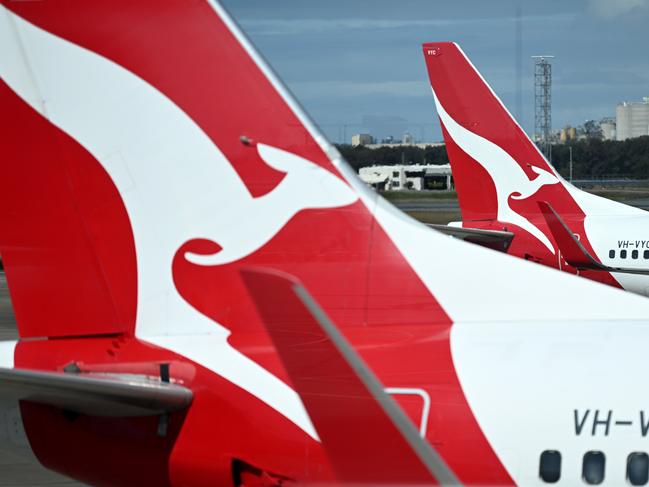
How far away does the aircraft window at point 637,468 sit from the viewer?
5.42 m

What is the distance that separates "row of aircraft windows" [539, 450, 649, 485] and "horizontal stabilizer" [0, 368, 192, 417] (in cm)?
199

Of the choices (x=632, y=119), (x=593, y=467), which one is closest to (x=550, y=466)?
(x=593, y=467)

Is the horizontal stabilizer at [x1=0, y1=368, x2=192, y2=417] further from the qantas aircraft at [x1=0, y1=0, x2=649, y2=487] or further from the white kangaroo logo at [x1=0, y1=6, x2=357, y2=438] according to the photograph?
the white kangaroo logo at [x1=0, y1=6, x2=357, y2=438]

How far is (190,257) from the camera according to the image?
6.28 m

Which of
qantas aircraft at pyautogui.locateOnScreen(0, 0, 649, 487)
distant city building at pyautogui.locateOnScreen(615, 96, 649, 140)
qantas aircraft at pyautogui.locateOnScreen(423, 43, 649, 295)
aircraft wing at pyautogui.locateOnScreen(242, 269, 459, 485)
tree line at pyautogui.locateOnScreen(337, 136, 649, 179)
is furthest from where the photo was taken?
distant city building at pyautogui.locateOnScreen(615, 96, 649, 140)

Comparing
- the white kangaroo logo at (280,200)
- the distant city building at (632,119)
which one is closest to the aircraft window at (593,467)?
the white kangaroo logo at (280,200)

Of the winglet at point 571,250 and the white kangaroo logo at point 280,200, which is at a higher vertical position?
the white kangaroo logo at point 280,200

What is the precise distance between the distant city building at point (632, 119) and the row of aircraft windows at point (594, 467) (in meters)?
190

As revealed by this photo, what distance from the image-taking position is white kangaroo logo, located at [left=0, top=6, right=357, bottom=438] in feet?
20.3

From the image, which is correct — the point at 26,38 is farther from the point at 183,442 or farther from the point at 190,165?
the point at 183,442

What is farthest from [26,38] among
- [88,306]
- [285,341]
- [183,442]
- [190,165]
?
[285,341]

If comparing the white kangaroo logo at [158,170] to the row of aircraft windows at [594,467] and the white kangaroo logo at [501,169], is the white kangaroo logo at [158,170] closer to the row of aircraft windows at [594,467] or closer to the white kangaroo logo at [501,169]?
the row of aircraft windows at [594,467]

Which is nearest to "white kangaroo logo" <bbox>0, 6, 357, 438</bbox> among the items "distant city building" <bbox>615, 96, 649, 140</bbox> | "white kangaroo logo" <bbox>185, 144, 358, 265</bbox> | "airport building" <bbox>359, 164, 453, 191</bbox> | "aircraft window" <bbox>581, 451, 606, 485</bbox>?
"white kangaroo logo" <bbox>185, 144, 358, 265</bbox>

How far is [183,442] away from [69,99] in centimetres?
216
